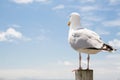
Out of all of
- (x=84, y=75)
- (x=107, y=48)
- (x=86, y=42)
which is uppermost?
(x=86, y=42)

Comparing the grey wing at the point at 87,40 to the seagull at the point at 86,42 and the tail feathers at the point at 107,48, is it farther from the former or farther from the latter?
the tail feathers at the point at 107,48


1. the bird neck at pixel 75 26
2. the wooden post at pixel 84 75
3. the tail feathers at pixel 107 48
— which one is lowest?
the wooden post at pixel 84 75

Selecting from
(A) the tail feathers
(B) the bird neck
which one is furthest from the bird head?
(A) the tail feathers

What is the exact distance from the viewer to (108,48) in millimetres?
10609

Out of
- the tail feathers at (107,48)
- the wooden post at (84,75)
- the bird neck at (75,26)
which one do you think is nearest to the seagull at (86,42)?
the tail feathers at (107,48)

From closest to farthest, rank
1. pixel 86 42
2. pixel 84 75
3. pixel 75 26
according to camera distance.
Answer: pixel 84 75
pixel 86 42
pixel 75 26

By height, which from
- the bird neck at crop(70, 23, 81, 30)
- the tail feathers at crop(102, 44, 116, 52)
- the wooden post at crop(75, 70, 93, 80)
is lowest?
the wooden post at crop(75, 70, 93, 80)

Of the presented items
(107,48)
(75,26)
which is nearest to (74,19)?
(75,26)

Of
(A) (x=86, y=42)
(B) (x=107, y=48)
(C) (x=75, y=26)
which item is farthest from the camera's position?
(C) (x=75, y=26)

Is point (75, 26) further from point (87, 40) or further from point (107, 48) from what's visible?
point (107, 48)

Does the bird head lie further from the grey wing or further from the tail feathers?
the tail feathers

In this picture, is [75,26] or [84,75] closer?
[84,75]

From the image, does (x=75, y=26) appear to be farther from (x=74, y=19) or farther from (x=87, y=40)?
(x=87, y=40)

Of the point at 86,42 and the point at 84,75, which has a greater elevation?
the point at 86,42
